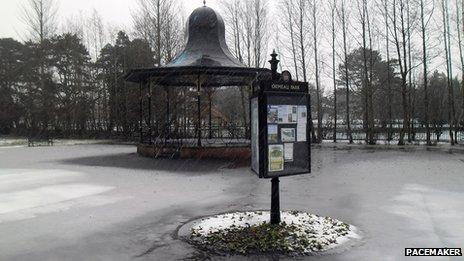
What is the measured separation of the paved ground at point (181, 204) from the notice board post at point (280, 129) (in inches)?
62.2

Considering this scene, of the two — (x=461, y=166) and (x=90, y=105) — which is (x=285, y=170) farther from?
(x=90, y=105)

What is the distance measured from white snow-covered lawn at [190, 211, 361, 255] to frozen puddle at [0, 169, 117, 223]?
3.59 m

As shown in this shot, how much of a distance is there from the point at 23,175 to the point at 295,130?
10.8 meters

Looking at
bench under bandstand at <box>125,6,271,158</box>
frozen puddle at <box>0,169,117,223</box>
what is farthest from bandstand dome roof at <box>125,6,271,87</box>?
frozen puddle at <box>0,169,117,223</box>

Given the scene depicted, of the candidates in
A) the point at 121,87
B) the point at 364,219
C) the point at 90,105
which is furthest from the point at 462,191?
the point at 90,105

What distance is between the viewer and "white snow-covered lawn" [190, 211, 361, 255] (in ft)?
19.8

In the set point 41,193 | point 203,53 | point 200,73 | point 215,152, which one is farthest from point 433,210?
point 203,53

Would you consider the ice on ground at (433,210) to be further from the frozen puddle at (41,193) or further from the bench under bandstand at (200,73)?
the bench under bandstand at (200,73)

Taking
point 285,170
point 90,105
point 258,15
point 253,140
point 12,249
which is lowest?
point 12,249

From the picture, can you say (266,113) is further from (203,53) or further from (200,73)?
(203,53)

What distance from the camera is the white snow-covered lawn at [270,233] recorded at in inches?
238

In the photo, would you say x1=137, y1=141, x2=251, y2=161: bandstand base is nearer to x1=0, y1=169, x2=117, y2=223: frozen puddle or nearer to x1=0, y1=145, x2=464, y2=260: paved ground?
x1=0, y1=145, x2=464, y2=260: paved ground

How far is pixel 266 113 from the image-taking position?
22.3 feet

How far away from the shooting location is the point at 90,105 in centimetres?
4588
